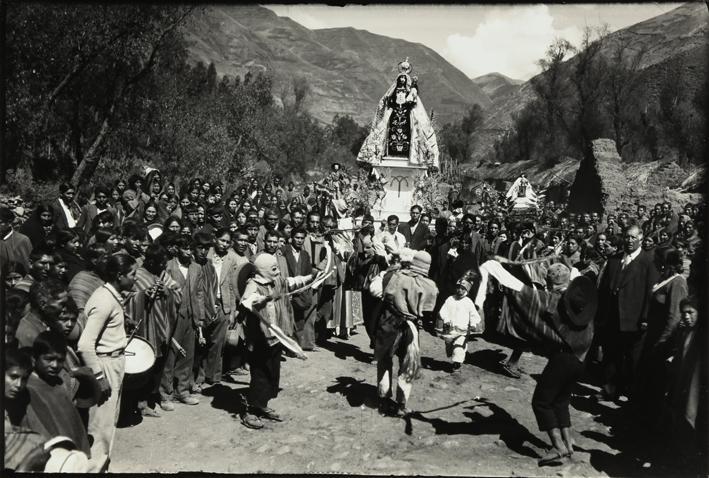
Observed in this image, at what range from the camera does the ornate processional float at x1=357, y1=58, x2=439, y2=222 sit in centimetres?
1692

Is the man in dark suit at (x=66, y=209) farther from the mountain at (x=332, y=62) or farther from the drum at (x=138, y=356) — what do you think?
the mountain at (x=332, y=62)

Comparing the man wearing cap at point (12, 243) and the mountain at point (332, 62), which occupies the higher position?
the mountain at point (332, 62)

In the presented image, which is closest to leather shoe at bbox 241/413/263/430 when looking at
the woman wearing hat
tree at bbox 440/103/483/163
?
the woman wearing hat

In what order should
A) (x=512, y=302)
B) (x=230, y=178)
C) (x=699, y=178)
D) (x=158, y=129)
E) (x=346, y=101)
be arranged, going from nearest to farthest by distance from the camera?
(x=512, y=302) < (x=699, y=178) < (x=158, y=129) < (x=230, y=178) < (x=346, y=101)

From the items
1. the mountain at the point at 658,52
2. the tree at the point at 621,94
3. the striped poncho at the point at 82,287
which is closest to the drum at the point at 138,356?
the striped poncho at the point at 82,287

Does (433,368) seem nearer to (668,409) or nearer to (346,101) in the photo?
(668,409)

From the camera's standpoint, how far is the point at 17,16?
42.2 feet

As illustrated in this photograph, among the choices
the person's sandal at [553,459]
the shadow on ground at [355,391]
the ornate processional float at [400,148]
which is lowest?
the shadow on ground at [355,391]

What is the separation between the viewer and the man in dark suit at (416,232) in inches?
386

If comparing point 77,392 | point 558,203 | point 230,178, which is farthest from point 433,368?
point 230,178

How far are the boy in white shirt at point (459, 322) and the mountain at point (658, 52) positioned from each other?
21.1m

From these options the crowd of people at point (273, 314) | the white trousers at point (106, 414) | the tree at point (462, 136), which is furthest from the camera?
the tree at point (462, 136)

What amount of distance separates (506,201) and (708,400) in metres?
18.2

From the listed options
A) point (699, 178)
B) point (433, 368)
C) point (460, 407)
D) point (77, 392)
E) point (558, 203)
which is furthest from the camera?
point (558, 203)
